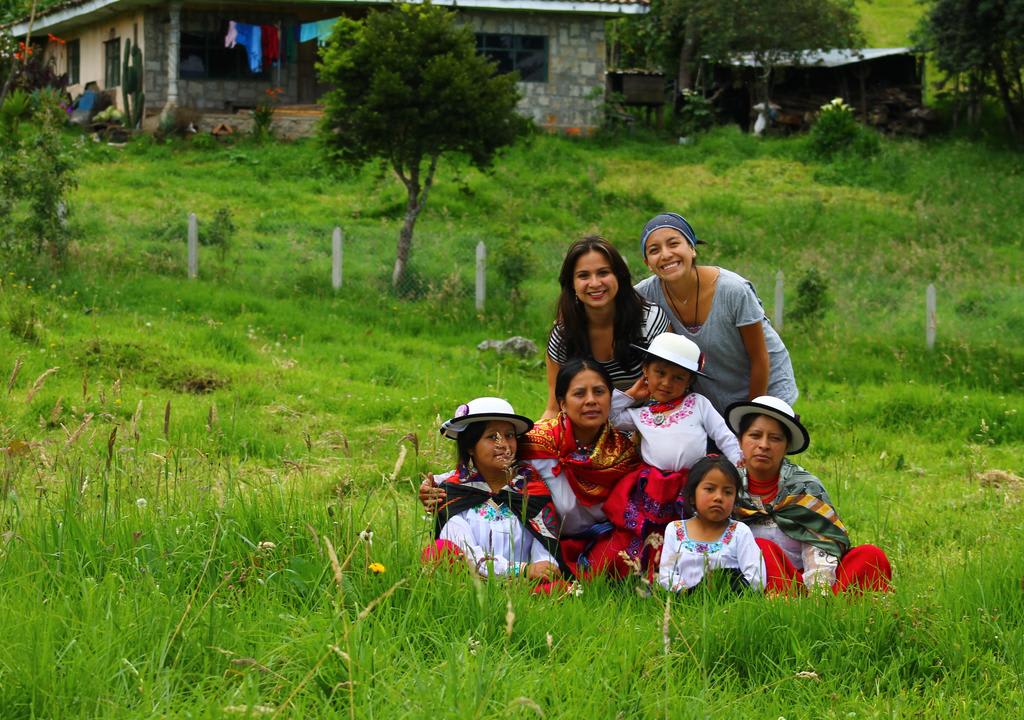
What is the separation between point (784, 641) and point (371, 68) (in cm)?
1317

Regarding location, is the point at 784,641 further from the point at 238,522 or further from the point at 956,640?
the point at 238,522

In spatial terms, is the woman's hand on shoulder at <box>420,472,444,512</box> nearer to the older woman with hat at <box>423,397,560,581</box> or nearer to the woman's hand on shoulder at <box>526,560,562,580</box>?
the older woman with hat at <box>423,397,560,581</box>

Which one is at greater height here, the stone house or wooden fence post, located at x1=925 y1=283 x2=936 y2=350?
the stone house

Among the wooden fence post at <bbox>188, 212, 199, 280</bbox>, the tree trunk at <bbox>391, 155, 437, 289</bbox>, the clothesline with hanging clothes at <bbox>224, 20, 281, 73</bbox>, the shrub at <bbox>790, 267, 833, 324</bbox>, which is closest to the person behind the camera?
the shrub at <bbox>790, 267, 833, 324</bbox>

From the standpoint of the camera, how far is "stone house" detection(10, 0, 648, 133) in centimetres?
2673

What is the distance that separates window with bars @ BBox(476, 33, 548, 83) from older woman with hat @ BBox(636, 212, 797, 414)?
23357mm

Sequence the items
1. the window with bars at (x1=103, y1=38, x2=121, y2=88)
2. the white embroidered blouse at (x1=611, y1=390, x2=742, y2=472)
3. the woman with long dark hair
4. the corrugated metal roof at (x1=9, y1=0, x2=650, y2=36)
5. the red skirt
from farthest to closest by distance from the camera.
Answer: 1. the window with bars at (x1=103, y1=38, x2=121, y2=88)
2. the corrugated metal roof at (x1=9, y1=0, x2=650, y2=36)
3. the woman with long dark hair
4. the white embroidered blouse at (x1=611, y1=390, x2=742, y2=472)
5. the red skirt

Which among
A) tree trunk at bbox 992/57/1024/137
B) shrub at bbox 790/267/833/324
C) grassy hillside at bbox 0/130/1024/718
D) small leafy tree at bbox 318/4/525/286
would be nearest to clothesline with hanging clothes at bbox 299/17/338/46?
grassy hillside at bbox 0/130/1024/718

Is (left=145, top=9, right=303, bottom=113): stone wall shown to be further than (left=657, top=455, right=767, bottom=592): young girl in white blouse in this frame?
Yes

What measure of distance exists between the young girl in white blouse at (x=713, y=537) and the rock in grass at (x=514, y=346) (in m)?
7.59

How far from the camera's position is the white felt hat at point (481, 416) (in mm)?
4699

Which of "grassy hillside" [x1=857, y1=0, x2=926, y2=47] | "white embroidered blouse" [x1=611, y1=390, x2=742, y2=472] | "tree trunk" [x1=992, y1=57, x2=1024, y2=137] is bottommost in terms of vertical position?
"white embroidered blouse" [x1=611, y1=390, x2=742, y2=472]

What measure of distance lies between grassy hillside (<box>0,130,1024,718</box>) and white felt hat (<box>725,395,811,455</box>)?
0.64m

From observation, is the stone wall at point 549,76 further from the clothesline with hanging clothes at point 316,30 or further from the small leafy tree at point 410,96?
the small leafy tree at point 410,96
